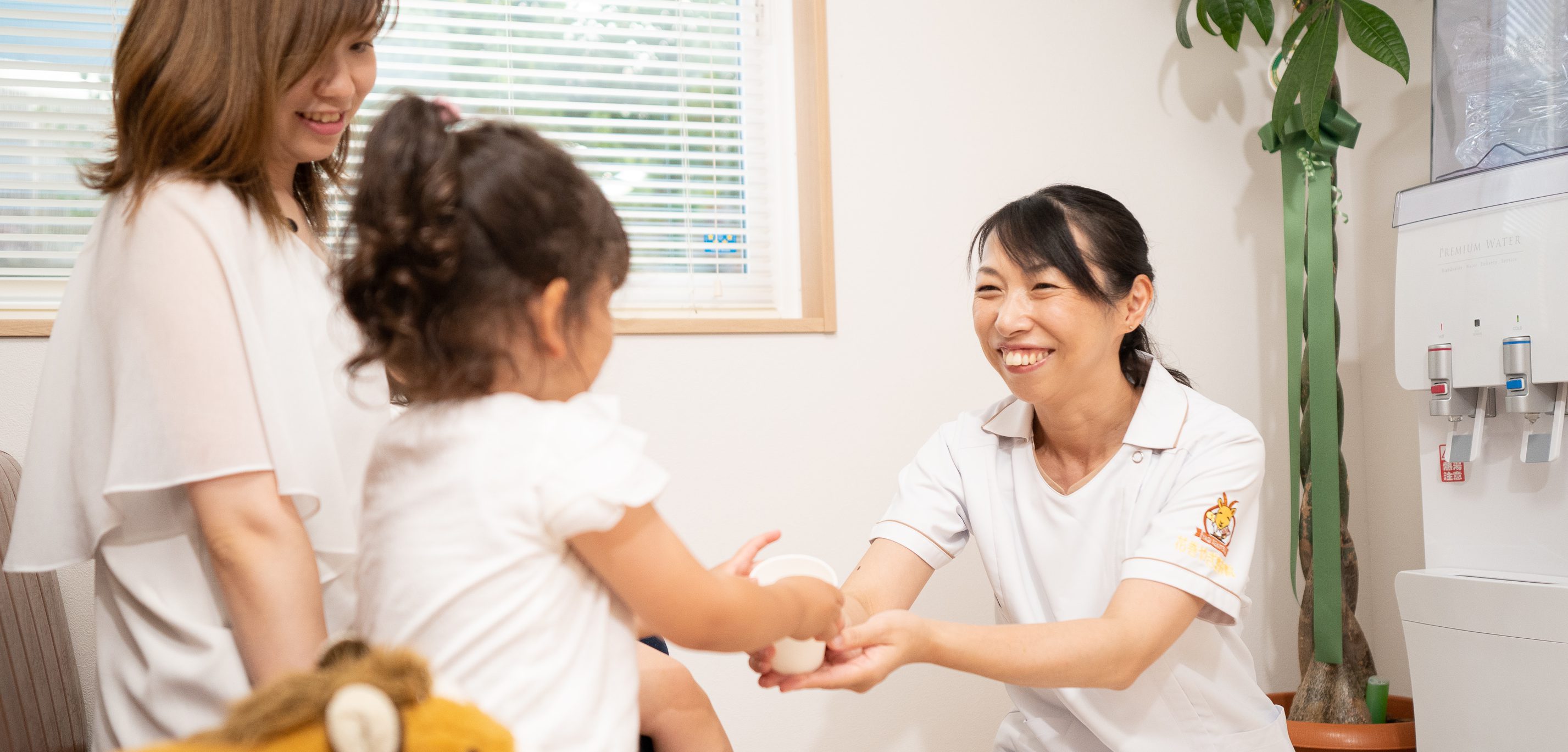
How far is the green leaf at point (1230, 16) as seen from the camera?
225cm

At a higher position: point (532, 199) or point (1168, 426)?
point (532, 199)

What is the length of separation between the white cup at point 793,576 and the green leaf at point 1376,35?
1.70 metres

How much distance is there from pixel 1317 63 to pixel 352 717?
7.14ft

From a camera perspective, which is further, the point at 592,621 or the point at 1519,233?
the point at 1519,233

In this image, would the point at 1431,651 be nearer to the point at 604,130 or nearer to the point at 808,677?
the point at 808,677

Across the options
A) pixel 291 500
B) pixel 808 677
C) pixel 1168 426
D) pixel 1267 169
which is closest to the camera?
pixel 291 500

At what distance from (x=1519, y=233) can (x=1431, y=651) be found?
75 centimetres

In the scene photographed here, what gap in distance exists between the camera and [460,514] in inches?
32.4

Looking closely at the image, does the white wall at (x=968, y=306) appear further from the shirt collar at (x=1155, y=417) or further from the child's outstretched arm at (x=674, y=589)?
the child's outstretched arm at (x=674, y=589)

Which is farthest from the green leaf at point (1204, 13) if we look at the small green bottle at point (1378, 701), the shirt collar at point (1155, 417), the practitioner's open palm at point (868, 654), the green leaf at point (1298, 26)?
the practitioner's open palm at point (868, 654)

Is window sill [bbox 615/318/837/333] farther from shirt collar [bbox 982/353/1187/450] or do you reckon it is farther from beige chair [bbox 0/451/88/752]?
beige chair [bbox 0/451/88/752]

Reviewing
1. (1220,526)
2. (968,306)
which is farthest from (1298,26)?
(1220,526)

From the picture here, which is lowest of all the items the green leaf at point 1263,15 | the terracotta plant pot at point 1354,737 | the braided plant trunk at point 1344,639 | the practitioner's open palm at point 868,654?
the terracotta plant pot at point 1354,737

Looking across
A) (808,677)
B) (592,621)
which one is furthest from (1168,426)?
(592,621)
